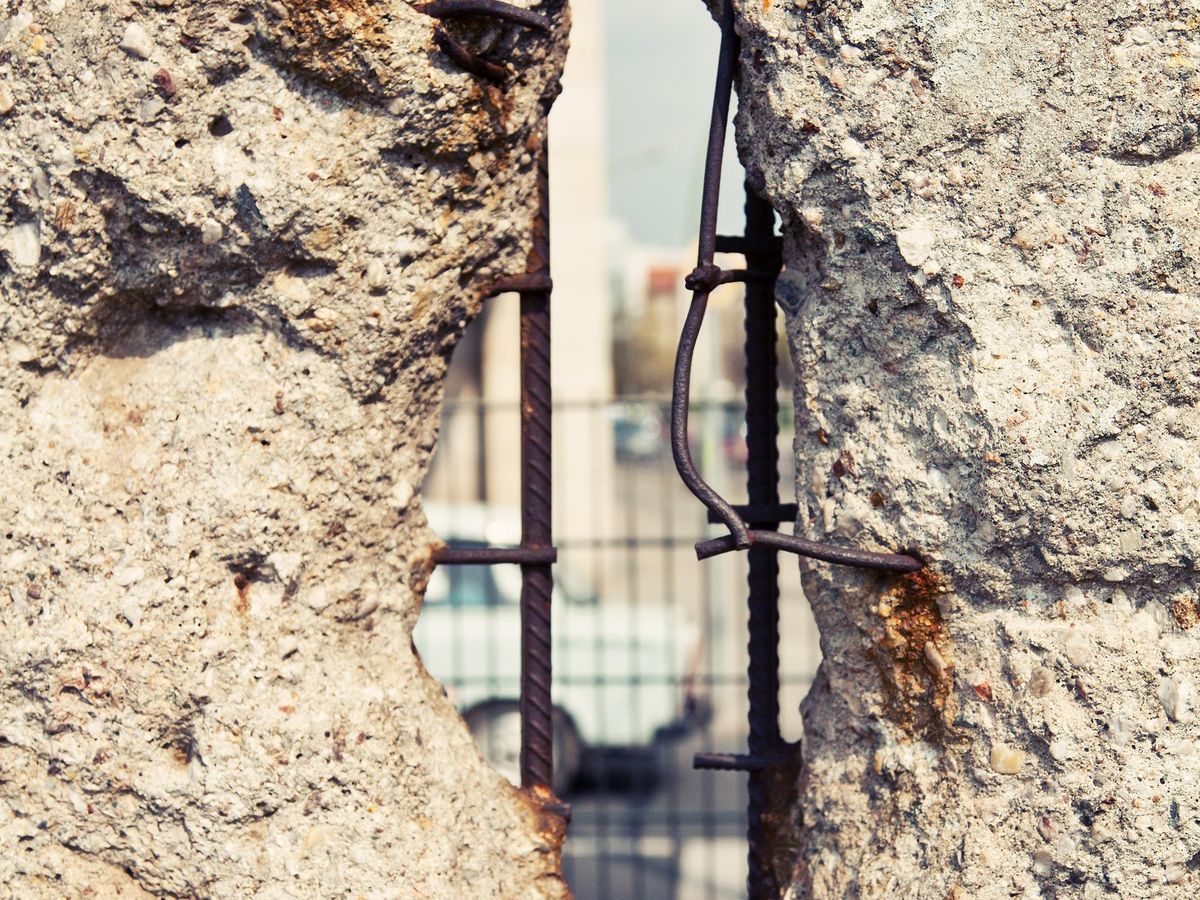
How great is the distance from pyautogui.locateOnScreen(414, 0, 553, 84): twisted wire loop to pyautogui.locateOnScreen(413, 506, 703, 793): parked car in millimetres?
3986

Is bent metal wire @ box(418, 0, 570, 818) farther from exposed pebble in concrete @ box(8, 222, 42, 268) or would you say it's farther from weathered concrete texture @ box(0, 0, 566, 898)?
exposed pebble in concrete @ box(8, 222, 42, 268)

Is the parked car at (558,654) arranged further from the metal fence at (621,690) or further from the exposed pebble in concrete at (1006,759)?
the exposed pebble in concrete at (1006,759)

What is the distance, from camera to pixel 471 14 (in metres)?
1.35

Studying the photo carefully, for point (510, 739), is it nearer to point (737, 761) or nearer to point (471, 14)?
point (737, 761)

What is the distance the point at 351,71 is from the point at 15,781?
934 millimetres

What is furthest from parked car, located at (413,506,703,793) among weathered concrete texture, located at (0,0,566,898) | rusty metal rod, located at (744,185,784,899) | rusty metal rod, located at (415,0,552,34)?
rusty metal rod, located at (415,0,552,34)

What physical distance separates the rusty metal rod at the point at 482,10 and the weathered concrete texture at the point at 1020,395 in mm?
247

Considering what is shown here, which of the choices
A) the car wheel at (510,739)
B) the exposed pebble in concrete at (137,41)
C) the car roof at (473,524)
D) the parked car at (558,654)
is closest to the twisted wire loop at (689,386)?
the exposed pebble in concrete at (137,41)

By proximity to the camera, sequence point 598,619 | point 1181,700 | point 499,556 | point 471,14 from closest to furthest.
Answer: point 1181,700 → point 471,14 → point 499,556 → point 598,619

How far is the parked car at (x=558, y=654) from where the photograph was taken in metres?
5.49

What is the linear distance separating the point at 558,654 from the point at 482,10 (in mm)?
5246

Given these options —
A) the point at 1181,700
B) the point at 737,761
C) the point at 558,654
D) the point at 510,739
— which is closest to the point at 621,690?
the point at 558,654

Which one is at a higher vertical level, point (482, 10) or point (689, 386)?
point (482, 10)

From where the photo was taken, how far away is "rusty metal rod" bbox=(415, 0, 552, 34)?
1329mm
